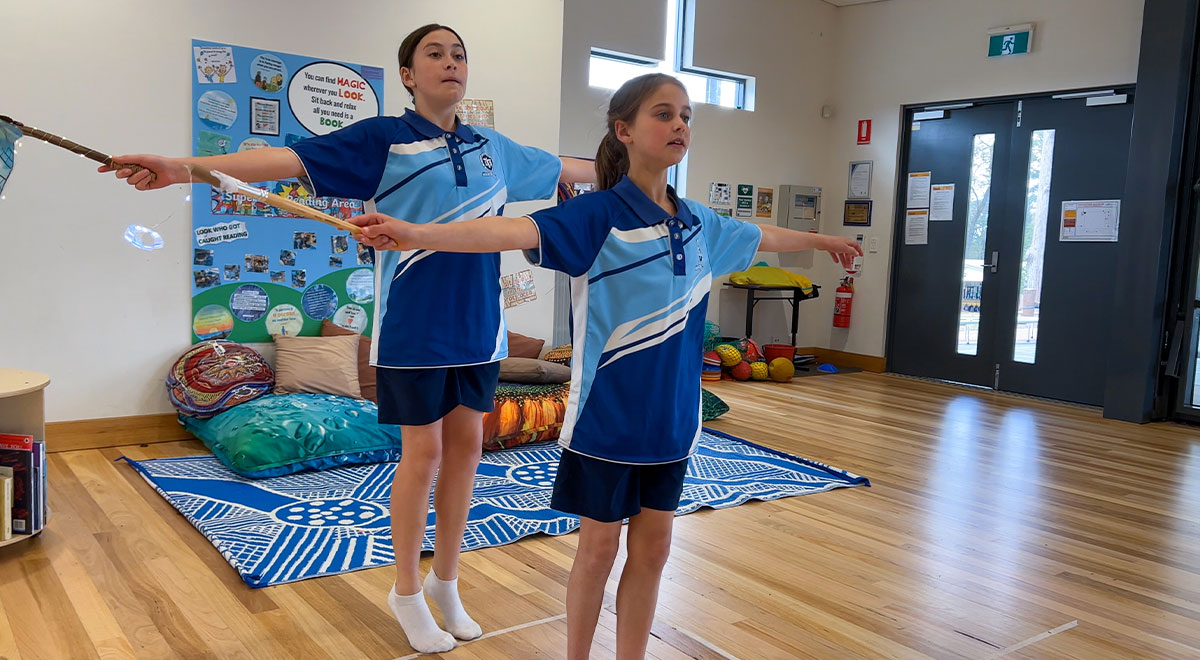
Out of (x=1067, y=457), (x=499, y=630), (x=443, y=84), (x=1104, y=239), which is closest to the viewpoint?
(x=443, y=84)

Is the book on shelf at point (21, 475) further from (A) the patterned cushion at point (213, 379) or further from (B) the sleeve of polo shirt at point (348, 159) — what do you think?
(B) the sleeve of polo shirt at point (348, 159)

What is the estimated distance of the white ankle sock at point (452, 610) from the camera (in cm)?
220

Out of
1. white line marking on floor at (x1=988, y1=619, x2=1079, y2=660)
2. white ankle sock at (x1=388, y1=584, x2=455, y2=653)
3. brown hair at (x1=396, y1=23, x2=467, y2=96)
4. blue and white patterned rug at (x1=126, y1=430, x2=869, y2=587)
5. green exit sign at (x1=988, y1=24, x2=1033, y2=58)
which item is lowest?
white line marking on floor at (x1=988, y1=619, x2=1079, y2=660)

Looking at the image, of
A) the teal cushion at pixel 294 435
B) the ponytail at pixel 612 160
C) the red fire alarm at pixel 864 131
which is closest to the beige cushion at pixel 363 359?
the teal cushion at pixel 294 435

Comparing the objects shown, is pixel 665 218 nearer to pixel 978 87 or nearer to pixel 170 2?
pixel 170 2

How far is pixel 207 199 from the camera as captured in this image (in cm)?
420

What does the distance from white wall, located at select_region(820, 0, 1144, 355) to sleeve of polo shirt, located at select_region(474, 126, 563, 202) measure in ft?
17.9

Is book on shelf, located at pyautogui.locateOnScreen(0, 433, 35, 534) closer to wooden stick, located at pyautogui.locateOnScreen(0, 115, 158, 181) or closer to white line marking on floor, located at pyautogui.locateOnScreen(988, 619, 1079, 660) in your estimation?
wooden stick, located at pyautogui.locateOnScreen(0, 115, 158, 181)

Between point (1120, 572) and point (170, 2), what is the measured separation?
14.3 feet

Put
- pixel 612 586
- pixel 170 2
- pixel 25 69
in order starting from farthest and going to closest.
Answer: pixel 170 2
pixel 25 69
pixel 612 586

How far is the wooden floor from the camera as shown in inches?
86.9

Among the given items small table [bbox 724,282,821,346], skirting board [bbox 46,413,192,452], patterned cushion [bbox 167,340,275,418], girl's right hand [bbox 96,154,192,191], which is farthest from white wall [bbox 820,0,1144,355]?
girl's right hand [bbox 96,154,192,191]

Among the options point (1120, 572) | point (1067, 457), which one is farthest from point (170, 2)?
point (1067, 457)

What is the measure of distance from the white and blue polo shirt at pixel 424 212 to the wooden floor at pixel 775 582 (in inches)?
28.7
